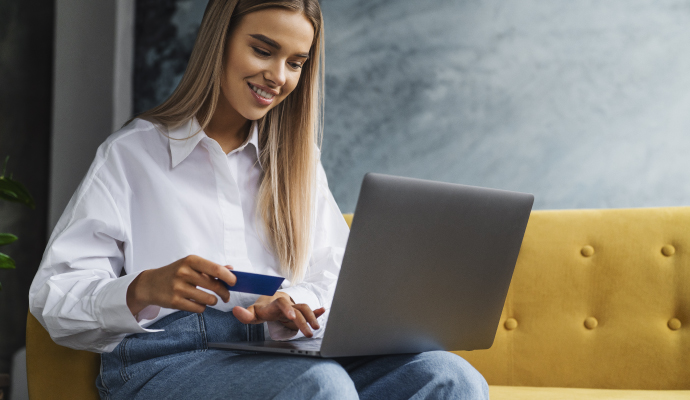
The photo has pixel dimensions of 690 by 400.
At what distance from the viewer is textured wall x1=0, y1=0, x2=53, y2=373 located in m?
1.77

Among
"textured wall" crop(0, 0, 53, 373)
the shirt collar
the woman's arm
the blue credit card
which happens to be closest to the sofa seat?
the woman's arm

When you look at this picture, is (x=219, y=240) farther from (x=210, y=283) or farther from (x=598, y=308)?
(x=598, y=308)

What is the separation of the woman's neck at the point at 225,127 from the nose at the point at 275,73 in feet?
0.40

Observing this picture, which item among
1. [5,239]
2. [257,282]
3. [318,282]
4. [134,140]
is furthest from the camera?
[5,239]

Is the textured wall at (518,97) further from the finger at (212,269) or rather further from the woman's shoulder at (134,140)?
the finger at (212,269)

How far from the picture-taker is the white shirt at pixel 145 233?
753 mm

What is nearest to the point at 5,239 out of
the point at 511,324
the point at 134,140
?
the point at 134,140

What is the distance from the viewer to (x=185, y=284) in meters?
0.66

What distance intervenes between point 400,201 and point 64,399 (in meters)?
0.68

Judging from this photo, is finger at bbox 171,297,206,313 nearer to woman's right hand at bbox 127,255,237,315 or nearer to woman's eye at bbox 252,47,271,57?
woman's right hand at bbox 127,255,237,315

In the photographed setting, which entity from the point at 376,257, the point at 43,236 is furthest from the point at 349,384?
the point at 43,236

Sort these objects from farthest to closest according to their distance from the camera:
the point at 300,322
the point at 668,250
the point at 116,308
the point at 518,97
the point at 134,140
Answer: the point at 518,97 < the point at 668,250 < the point at 134,140 < the point at 300,322 < the point at 116,308

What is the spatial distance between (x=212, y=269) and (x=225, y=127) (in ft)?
1.81

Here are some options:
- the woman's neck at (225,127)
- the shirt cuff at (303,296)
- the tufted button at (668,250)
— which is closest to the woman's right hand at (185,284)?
the shirt cuff at (303,296)
